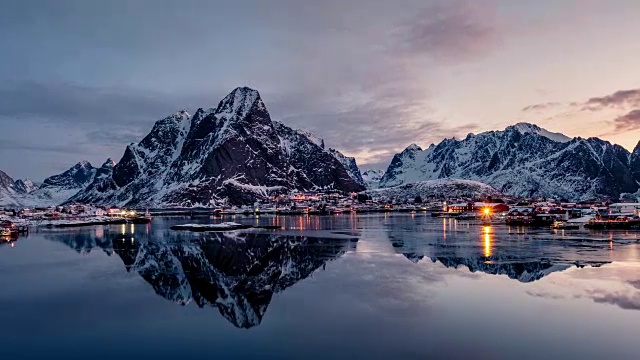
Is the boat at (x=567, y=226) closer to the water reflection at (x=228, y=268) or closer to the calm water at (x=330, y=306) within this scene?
the calm water at (x=330, y=306)

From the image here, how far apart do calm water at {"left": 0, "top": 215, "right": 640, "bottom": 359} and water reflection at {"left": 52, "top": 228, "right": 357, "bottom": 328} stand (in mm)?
185

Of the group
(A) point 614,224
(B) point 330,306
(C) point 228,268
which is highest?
(A) point 614,224

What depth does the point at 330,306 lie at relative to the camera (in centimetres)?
2938

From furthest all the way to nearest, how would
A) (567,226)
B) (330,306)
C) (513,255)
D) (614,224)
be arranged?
(567,226)
(614,224)
(513,255)
(330,306)

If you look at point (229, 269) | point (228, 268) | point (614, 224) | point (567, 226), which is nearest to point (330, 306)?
point (229, 269)

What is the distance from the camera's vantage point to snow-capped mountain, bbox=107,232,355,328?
31766 millimetres

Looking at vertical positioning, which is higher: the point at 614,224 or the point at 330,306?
the point at 614,224

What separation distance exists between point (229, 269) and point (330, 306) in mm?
18927

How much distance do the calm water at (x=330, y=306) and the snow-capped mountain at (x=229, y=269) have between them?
0.70ft

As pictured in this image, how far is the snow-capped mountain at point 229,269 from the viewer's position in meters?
31.8

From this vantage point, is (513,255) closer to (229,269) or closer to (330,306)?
(229,269)

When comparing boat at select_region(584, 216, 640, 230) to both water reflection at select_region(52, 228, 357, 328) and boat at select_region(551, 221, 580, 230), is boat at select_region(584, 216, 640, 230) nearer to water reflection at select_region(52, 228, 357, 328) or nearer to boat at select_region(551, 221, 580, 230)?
boat at select_region(551, 221, 580, 230)

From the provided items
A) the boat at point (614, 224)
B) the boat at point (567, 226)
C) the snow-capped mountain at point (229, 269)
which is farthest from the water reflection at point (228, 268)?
the boat at point (614, 224)

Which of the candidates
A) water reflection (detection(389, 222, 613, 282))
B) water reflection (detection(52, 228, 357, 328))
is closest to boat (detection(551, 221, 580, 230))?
water reflection (detection(389, 222, 613, 282))
